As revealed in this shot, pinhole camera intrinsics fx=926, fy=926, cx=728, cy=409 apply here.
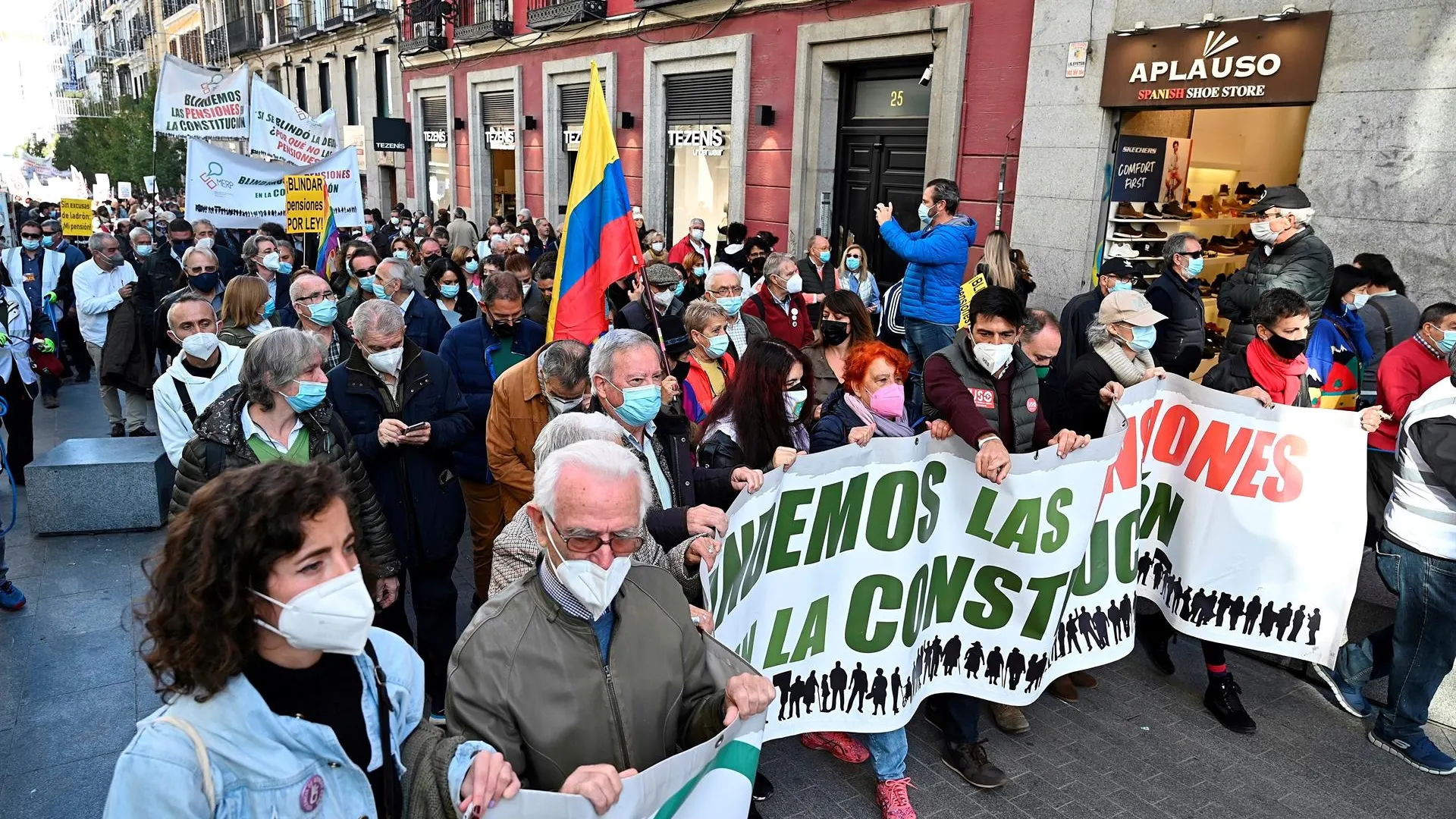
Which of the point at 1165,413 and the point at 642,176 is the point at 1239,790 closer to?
the point at 1165,413

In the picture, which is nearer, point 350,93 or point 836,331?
point 836,331

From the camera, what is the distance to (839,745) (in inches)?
158

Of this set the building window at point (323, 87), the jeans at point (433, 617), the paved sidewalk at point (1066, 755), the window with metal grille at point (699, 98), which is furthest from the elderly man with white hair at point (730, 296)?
the building window at point (323, 87)

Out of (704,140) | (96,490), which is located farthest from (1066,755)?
(704,140)

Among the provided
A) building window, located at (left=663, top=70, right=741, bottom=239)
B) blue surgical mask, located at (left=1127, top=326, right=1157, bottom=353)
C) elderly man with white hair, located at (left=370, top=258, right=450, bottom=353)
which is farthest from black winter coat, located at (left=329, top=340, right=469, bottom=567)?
building window, located at (left=663, top=70, right=741, bottom=239)

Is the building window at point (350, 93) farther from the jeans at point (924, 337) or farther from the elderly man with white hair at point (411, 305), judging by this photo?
the jeans at point (924, 337)

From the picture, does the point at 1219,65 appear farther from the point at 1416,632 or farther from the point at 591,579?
the point at 591,579

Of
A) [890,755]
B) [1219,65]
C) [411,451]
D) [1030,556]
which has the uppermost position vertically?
[1219,65]

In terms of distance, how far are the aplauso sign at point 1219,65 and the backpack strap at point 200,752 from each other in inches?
348

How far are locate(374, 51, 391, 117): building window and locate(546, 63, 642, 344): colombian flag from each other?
24715 mm

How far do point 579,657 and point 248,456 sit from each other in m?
1.96

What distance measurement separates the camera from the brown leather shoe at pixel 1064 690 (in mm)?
4508

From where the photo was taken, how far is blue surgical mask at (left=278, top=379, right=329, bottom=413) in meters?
3.48

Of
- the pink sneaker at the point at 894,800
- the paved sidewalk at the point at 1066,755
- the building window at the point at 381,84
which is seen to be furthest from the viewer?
the building window at the point at 381,84
